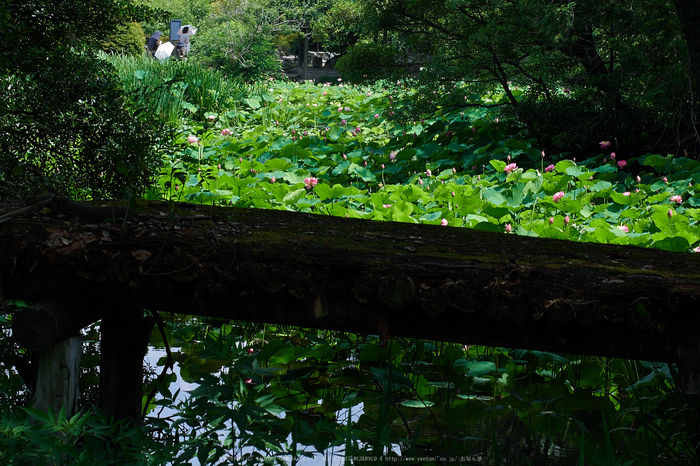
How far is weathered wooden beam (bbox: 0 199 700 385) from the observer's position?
76.0 inches

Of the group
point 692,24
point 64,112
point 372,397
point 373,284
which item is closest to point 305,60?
point 692,24

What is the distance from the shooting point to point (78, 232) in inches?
85.8

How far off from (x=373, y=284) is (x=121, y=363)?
3.64ft

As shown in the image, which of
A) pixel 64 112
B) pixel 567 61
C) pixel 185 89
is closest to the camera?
pixel 64 112

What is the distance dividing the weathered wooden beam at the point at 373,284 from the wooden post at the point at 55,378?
191mm

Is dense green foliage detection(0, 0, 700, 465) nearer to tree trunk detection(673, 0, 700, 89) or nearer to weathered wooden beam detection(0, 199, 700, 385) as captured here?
weathered wooden beam detection(0, 199, 700, 385)

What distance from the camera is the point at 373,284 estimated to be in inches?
77.0

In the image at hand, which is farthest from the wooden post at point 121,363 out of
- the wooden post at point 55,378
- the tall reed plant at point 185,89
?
the tall reed plant at point 185,89

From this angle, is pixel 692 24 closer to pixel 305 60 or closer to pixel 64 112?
pixel 64 112

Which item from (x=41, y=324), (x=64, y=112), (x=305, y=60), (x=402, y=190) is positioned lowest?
(x=41, y=324)

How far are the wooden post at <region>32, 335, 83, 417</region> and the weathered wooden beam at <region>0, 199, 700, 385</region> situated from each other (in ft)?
0.63

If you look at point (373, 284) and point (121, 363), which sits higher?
point (373, 284)

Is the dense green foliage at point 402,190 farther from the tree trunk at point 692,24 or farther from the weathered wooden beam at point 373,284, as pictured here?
the tree trunk at point 692,24

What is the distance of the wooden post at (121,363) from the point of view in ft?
7.92
